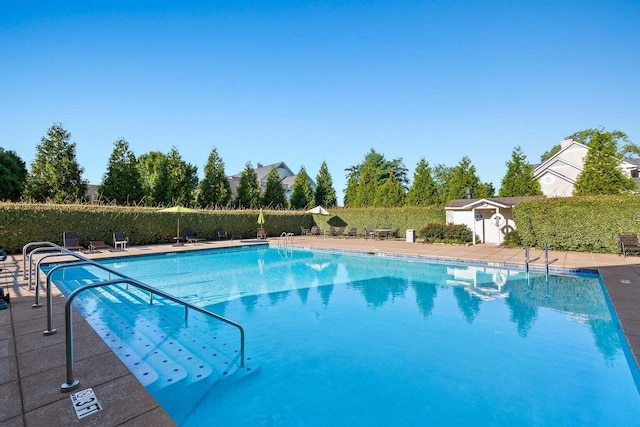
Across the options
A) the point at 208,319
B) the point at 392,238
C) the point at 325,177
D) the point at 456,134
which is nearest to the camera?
the point at 208,319

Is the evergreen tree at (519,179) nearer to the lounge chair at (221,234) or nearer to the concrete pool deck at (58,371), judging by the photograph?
the concrete pool deck at (58,371)

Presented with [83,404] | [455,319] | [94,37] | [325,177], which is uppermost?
[94,37]

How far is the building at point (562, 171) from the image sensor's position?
88.7 feet

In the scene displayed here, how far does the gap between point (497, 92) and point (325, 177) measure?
18.6 m

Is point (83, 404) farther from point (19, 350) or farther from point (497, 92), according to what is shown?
point (497, 92)

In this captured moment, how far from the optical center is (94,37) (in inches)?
401

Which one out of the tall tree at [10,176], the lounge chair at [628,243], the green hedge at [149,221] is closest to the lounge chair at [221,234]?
the green hedge at [149,221]

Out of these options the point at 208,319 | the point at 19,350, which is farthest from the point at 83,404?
the point at 208,319

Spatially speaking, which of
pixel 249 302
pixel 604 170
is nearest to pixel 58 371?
pixel 249 302

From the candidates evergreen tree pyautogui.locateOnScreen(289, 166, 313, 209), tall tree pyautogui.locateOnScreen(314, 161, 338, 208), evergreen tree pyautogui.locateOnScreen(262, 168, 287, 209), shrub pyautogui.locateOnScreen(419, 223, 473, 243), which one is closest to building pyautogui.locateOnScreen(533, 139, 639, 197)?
shrub pyautogui.locateOnScreen(419, 223, 473, 243)

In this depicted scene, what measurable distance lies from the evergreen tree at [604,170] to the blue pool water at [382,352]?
25.3 feet

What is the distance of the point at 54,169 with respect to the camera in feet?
59.1

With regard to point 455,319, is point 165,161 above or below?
above

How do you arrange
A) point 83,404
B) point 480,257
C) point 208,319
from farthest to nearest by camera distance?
point 480,257
point 208,319
point 83,404
